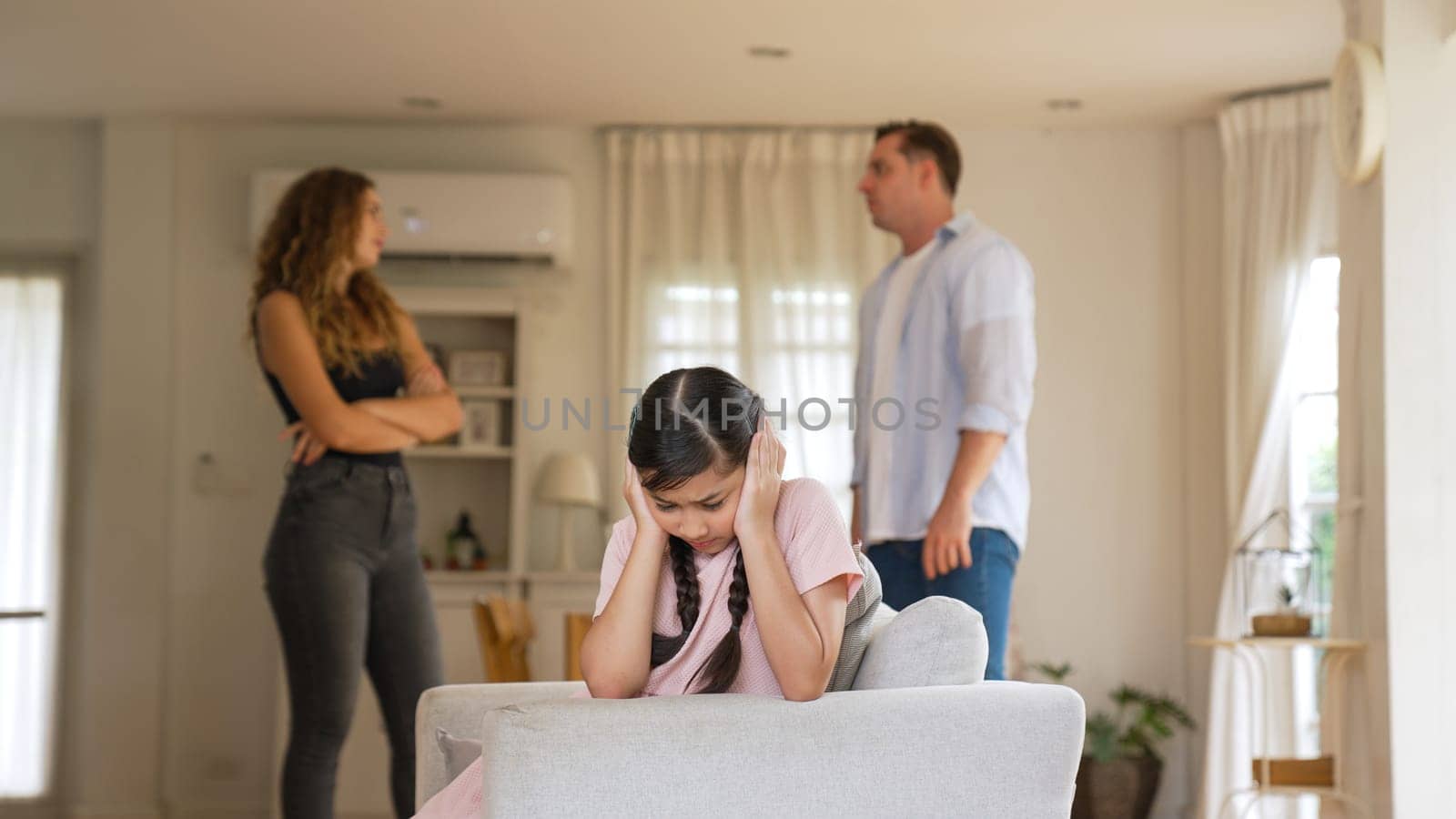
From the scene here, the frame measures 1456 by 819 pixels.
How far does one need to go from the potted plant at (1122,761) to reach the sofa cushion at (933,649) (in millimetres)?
3397

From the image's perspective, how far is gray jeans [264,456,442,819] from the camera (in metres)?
2.89

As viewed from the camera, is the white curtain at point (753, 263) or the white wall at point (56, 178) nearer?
the white curtain at point (753, 263)

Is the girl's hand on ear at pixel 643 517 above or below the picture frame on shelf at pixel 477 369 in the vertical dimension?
below

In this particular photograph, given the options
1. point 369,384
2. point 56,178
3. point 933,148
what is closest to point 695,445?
point 369,384

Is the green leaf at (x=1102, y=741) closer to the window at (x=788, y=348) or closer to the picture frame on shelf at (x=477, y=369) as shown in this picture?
the window at (x=788, y=348)

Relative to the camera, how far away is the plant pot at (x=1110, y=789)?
5.14 m

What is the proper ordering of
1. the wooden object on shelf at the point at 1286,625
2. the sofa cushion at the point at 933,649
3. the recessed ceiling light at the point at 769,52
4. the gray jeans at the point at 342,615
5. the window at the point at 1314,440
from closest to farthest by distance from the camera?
the sofa cushion at the point at 933,649
the gray jeans at the point at 342,615
the wooden object on shelf at the point at 1286,625
the recessed ceiling light at the point at 769,52
the window at the point at 1314,440

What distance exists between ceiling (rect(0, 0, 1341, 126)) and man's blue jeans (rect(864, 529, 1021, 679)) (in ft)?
6.61

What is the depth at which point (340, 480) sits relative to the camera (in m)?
3.00

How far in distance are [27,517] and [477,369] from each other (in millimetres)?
1821

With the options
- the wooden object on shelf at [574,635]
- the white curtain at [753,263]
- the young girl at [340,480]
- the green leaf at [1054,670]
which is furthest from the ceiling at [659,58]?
the green leaf at [1054,670]

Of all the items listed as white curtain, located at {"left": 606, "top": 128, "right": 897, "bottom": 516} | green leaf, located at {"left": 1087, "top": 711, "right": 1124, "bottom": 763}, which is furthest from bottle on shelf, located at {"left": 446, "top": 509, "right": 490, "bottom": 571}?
green leaf, located at {"left": 1087, "top": 711, "right": 1124, "bottom": 763}

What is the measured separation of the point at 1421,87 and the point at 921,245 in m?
1.16

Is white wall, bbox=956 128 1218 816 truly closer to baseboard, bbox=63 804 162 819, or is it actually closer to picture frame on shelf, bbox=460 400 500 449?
picture frame on shelf, bbox=460 400 500 449
